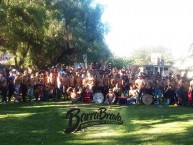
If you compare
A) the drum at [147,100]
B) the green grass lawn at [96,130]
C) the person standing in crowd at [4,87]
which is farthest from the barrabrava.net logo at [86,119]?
the person standing in crowd at [4,87]

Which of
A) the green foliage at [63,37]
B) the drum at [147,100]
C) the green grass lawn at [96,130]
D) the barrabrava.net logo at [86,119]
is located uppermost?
the green foliage at [63,37]

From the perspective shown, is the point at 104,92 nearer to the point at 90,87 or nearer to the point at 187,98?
the point at 90,87

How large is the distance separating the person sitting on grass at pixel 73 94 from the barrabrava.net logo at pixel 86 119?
303 inches

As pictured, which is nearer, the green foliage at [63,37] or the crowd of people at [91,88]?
the crowd of people at [91,88]

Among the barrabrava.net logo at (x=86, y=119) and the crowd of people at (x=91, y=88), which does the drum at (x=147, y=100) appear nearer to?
the crowd of people at (x=91, y=88)

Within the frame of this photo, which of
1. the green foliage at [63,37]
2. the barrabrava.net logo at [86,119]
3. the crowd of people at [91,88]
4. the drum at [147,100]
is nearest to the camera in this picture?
the barrabrava.net logo at [86,119]

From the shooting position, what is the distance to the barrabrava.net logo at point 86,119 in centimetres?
1047

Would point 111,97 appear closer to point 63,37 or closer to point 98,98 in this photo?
point 98,98

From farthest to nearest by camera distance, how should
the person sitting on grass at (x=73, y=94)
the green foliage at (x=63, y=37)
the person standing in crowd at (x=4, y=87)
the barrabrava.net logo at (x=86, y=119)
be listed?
the green foliage at (x=63, y=37) → the person sitting on grass at (x=73, y=94) → the person standing in crowd at (x=4, y=87) → the barrabrava.net logo at (x=86, y=119)

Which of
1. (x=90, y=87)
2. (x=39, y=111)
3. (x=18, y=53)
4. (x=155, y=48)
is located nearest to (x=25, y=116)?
(x=39, y=111)

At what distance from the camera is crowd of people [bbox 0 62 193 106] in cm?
2027

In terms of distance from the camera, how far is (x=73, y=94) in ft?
66.2

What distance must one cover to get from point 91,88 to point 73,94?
4.94ft

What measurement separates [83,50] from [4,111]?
1034 inches
